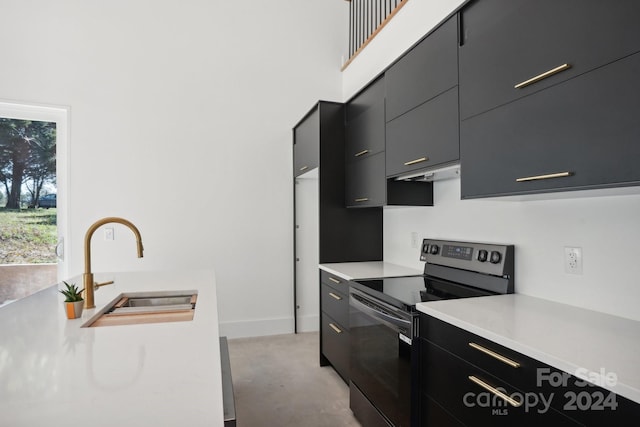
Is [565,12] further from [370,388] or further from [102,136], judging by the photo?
[102,136]

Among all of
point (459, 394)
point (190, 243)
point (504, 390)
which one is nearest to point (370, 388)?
point (459, 394)

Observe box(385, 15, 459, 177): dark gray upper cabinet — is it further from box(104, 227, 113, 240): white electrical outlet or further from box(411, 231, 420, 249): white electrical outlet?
box(104, 227, 113, 240): white electrical outlet

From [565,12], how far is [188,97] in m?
3.21

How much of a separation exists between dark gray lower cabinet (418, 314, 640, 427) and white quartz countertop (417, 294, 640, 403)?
41 millimetres

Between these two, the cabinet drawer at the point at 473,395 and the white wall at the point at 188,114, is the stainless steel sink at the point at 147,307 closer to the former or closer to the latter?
the cabinet drawer at the point at 473,395

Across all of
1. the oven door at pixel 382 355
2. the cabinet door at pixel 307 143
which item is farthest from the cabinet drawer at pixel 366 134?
the oven door at pixel 382 355

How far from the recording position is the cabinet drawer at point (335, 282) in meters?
2.54

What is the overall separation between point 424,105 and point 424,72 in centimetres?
18

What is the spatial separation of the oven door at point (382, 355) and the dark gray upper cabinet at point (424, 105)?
826mm

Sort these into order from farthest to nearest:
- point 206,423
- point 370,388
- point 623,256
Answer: point 370,388
point 623,256
point 206,423

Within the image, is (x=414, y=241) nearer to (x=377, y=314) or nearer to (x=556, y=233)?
(x=377, y=314)

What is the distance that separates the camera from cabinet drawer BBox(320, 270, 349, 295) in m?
2.54

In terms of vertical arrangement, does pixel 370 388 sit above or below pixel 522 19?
below

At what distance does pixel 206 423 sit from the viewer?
26.2 inches
